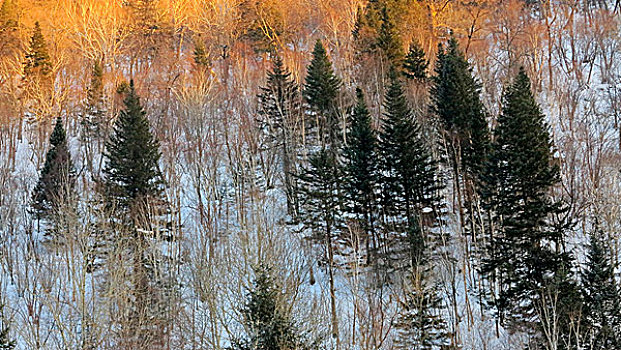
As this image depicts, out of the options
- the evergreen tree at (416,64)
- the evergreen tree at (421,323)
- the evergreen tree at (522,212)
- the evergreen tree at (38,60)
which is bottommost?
the evergreen tree at (421,323)

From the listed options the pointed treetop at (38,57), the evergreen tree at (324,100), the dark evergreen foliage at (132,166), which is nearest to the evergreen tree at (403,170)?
the evergreen tree at (324,100)

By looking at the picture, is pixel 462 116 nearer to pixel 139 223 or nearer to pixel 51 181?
pixel 139 223

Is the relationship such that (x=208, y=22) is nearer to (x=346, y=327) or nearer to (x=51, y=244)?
(x=51, y=244)

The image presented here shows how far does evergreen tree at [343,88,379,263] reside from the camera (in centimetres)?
2514

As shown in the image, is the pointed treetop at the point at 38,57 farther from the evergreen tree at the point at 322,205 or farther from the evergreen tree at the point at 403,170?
the evergreen tree at the point at 403,170

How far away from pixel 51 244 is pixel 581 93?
35439 millimetres

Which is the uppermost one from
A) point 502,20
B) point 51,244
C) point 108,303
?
point 502,20

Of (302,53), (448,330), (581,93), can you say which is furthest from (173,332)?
(581,93)

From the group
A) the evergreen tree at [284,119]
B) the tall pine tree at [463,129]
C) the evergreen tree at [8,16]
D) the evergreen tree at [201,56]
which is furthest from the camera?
the evergreen tree at [8,16]

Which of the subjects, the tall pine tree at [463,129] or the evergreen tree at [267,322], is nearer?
the evergreen tree at [267,322]

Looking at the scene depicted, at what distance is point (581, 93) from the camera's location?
3662 centimetres

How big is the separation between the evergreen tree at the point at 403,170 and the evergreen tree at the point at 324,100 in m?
4.77

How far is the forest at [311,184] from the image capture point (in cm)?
1833

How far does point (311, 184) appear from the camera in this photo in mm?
24719
